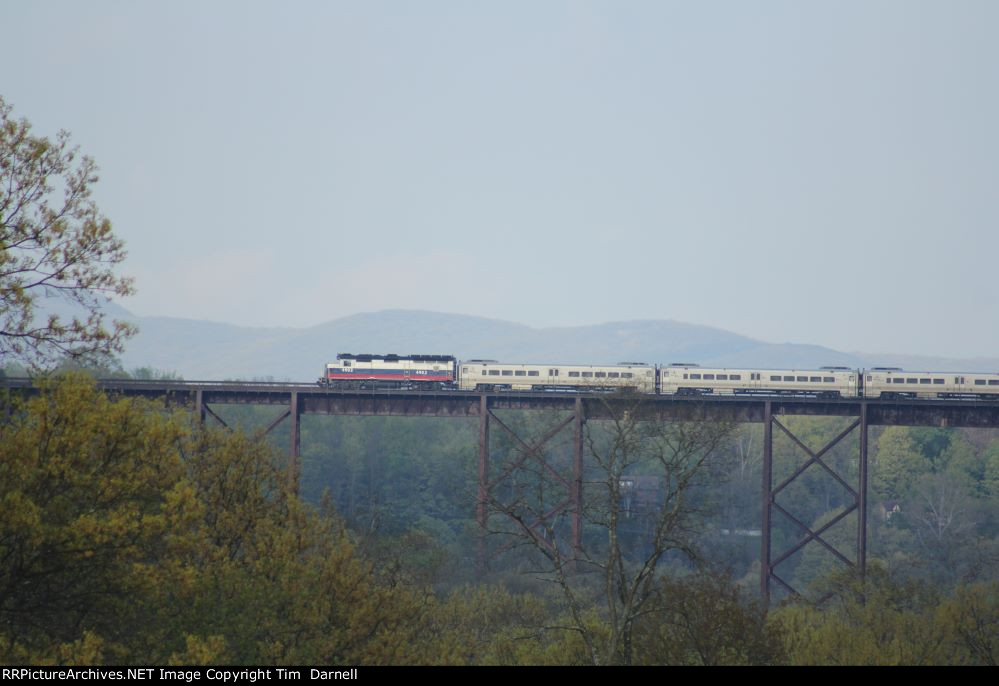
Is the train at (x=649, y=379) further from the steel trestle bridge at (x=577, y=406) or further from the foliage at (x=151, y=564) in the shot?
the foliage at (x=151, y=564)

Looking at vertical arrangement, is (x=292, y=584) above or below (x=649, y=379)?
below

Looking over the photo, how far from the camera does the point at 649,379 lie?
63.8 meters

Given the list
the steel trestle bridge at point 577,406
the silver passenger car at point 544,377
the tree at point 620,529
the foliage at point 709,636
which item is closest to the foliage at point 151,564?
the tree at point 620,529

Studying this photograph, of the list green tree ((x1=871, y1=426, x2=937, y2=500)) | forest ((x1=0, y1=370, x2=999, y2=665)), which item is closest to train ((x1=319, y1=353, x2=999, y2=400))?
forest ((x1=0, y1=370, x2=999, y2=665))

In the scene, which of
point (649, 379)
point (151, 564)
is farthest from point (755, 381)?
point (151, 564)

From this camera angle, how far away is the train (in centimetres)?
6209

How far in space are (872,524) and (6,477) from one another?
102 metres

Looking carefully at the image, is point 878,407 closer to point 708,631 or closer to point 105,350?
point 708,631

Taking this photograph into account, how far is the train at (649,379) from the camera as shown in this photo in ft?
204

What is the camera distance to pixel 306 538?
103 feet

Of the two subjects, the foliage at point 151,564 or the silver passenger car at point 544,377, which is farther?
the silver passenger car at point 544,377

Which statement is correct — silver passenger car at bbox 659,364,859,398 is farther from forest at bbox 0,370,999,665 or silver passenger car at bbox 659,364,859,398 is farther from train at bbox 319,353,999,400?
forest at bbox 0,370,999,665

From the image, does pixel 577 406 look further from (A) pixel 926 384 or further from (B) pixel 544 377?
(A) pixel 926 384

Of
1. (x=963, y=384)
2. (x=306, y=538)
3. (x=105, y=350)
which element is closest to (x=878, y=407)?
(x=963, y=384)
